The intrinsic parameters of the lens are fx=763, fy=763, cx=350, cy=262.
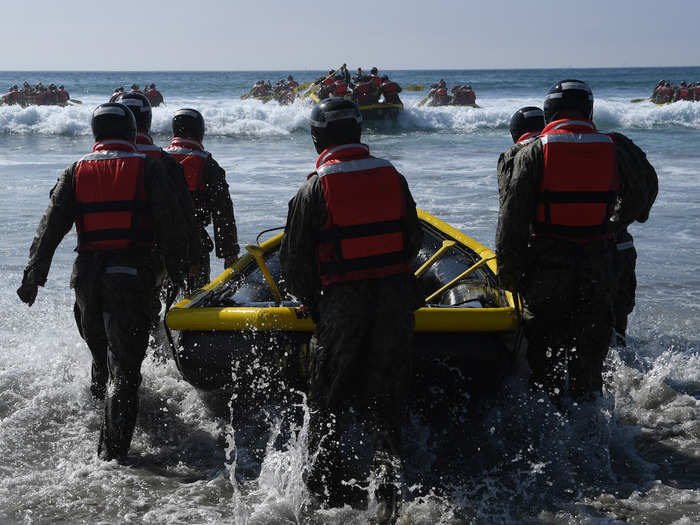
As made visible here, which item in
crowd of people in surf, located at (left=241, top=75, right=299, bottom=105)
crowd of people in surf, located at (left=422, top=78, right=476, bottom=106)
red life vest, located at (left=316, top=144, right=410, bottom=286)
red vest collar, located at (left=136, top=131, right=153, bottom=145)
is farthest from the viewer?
crowd of people in surf, located at (left=241, top=75, right=299, bottom=105)

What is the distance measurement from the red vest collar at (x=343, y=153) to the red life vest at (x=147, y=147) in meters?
1.17

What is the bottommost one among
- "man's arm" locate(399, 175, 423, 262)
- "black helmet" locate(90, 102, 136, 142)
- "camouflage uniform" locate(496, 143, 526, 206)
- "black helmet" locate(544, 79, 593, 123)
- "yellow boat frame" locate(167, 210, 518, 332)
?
"yellow boat frame" locate(167, 210, 518, 332)

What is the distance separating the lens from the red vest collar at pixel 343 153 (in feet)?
9.84

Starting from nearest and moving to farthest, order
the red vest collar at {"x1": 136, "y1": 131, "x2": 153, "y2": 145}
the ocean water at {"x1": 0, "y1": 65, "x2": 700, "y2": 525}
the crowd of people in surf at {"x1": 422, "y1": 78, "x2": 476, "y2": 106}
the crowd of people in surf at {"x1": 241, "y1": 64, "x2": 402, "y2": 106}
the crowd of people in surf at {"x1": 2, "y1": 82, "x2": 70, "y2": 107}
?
1. the ocean water at {"x1": 0, "y1": 65, "x2": 700, "y2": 525}
2. the red vest collar at {"x1": 136, "y1": 131, "x2": 153, "y2": 145}
3. the crowd of people in surf at {"x1": 241, "y1": 64, "x2": 402, "y2": 106}
4. the crowd of people in surf at {"x1": 2, "y1": 82, "x2": 70, "y2": 107}
5. the crowd of people in surf at {"x1": 422, "y1": 78, "x2": 476, "y2": 106}

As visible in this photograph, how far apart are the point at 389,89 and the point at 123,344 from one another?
19.9m

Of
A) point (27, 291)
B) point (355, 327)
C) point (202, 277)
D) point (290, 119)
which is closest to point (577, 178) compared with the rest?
point (355, 327)

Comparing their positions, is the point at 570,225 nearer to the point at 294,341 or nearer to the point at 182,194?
the point at 294,341

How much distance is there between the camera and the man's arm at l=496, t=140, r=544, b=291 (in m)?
3.47

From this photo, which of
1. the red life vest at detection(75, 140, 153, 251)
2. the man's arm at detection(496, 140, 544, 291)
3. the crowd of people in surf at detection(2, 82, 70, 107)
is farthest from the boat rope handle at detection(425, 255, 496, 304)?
the crowd of people in surf at detection(2, 82, 70, 107)

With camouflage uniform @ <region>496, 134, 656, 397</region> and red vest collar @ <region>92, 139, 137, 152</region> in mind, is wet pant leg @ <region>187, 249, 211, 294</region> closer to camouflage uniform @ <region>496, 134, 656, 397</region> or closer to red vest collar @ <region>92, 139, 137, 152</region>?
red vest collar @ <region>92, 139, 137, 152</region>

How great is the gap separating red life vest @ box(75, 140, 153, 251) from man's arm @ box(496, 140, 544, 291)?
1674 mm

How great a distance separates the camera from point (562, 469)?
3.68 metres

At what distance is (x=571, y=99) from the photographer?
356 centimetres

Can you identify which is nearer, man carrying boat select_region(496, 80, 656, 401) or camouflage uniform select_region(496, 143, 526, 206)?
man carrying boat select_region(496, 80, 656, 401)
